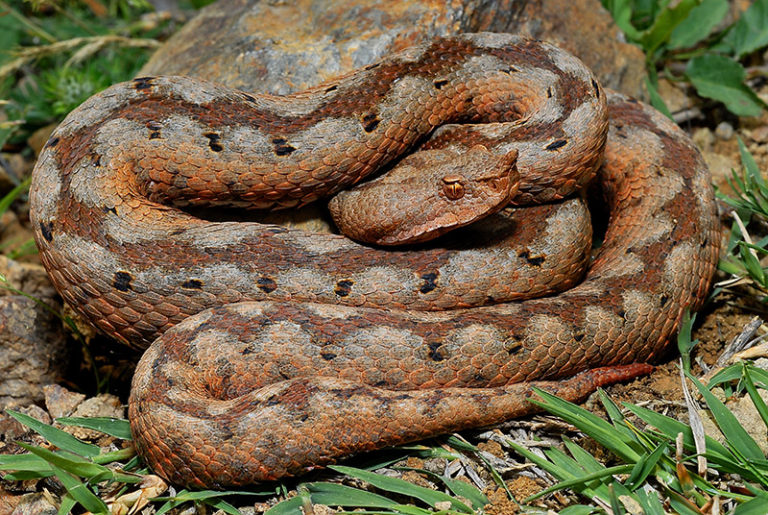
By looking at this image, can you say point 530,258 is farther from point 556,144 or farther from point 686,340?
point 686,340

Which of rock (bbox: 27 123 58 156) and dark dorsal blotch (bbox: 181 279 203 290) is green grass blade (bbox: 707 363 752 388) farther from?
rock (bbox: 27 123 58 156)

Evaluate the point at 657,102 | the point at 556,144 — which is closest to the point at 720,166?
the point at 657,102

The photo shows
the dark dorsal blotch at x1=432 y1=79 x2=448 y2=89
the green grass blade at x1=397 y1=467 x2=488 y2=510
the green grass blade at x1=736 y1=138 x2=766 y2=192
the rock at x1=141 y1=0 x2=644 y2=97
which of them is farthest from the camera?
the green grass blade at x1=736 y1=138 x2=766 y2=192

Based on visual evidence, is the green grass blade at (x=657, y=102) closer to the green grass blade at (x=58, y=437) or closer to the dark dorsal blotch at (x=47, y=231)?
the dark dorsal blotch at (x=47, y=231)

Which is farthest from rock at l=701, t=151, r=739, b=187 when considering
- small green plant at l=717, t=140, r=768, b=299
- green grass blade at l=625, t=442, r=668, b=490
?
green grass blade at l=625, t=442, r=668, b=490

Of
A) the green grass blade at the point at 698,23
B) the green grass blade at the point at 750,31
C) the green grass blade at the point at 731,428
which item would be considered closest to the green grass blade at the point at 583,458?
the green grass blade at the point at 731,428

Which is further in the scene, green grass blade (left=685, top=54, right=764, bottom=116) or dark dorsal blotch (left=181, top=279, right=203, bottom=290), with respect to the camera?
green grass blade (left=685, top=54, right=764, bottom=116)
